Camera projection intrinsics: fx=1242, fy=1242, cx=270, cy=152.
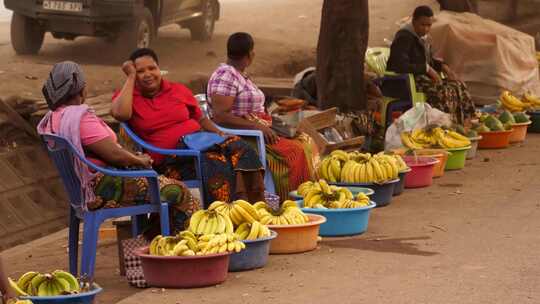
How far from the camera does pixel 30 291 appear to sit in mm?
6191

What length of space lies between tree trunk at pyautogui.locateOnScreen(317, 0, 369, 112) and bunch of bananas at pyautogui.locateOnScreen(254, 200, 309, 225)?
4893mm

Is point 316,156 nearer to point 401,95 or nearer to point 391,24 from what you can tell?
point 401,95

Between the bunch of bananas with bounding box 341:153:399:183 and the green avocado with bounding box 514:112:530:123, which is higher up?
the bunch of bananas with bounding box 341:153:399:183

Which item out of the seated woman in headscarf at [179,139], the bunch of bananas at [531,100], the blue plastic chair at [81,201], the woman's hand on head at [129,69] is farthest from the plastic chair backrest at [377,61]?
the blue plastic chair at [81,201]

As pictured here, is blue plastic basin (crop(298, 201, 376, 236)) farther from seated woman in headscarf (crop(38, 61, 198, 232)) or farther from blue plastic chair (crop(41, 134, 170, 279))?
seated woman in headscarf (crop(38, 61, 198, 232))

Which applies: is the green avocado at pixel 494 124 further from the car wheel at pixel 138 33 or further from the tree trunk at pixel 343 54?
the car wheel at pixel 138 33

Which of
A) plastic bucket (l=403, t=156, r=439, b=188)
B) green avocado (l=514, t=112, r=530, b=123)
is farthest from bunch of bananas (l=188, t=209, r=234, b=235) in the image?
green avocado (l=514, t=112, r=530, b=123)

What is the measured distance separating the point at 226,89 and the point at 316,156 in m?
1.20

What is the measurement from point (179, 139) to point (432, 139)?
420 cm

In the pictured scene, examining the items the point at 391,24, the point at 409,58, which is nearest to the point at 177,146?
the point at 409,58

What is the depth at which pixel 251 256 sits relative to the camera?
24.8 ft

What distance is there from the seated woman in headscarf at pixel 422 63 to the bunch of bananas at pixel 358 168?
9.75 ft

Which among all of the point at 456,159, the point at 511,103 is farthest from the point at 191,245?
the point at 511,103

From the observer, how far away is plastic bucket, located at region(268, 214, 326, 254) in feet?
26.3
